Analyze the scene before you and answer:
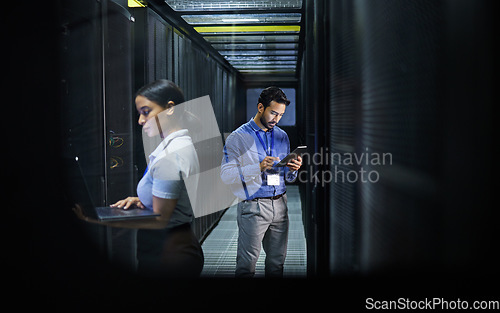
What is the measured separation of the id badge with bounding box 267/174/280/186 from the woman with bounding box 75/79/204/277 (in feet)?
2.92

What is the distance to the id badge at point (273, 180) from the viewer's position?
102 inches

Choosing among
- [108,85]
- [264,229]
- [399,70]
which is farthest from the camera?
[108,85]

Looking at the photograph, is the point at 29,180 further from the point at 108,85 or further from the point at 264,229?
the point at 264,229

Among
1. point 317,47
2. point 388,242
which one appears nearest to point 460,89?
point 388,242

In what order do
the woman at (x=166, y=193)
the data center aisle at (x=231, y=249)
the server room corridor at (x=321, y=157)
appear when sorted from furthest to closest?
1. the data center aisle at (x=231, y=249)
2. the woman at (x=166, y=193)
3. the server room corridor at (x=321, y=157)

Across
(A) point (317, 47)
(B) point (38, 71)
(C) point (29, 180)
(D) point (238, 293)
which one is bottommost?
(D) point (238, 293)

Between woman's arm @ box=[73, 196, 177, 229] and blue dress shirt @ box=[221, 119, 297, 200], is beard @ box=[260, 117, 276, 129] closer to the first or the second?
blue dress shirt @ box=[221, 119, 297, 200]

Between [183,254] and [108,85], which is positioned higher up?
[108,85]

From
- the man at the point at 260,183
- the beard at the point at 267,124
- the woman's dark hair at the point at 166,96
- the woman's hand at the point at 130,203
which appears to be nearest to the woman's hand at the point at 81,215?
the woman's hand at the point at 130,203

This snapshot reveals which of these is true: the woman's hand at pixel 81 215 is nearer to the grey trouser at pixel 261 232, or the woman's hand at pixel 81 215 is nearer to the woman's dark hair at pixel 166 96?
the woman's dark hair at pixel 166 96

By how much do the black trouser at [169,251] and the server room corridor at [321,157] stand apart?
10 mm

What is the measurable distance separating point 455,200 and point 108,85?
2476 millimetres

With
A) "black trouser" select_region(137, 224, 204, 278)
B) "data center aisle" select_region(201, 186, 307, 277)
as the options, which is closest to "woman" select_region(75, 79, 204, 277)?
"black trouser" select_region(137, 224, 204, 278)

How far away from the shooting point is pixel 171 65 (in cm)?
381
